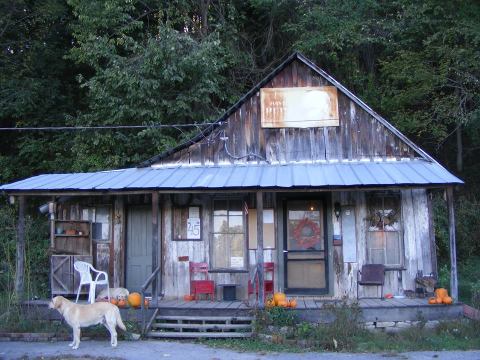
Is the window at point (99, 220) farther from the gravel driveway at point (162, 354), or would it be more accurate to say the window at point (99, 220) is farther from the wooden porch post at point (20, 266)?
the gravel driveway at point (162, 354)

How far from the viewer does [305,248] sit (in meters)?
12.5

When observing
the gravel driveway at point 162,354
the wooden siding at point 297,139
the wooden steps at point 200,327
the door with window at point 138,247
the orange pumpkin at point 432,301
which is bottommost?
the gravel driveway at point 162,354

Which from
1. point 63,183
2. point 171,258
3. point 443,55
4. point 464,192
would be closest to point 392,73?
point 443,55

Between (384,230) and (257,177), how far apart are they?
10.9ft

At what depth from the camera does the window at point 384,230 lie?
12312 mm

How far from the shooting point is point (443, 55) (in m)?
16.9

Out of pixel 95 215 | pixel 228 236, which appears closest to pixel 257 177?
pixel 228 236

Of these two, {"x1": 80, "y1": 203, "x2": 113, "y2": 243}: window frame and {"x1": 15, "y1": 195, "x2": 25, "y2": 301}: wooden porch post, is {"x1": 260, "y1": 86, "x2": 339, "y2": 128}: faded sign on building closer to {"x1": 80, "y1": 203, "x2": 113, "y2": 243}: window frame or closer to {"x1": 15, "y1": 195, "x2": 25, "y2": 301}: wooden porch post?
{"x1": 80, "y1": 203, "x2": 113, "y2": 243}: window frame

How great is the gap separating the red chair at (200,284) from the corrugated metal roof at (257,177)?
2203 mm

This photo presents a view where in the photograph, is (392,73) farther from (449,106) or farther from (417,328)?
(417,328)

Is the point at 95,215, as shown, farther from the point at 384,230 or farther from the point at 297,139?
the point at 384,230

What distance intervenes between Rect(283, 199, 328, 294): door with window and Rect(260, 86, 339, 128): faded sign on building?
1928 mm

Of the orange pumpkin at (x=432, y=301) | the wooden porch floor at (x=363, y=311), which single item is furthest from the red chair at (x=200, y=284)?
the orange pumpkin at (x=432, y=301)

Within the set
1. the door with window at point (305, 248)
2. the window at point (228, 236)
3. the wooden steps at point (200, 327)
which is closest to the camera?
the wooden steps at point (200, 327)
